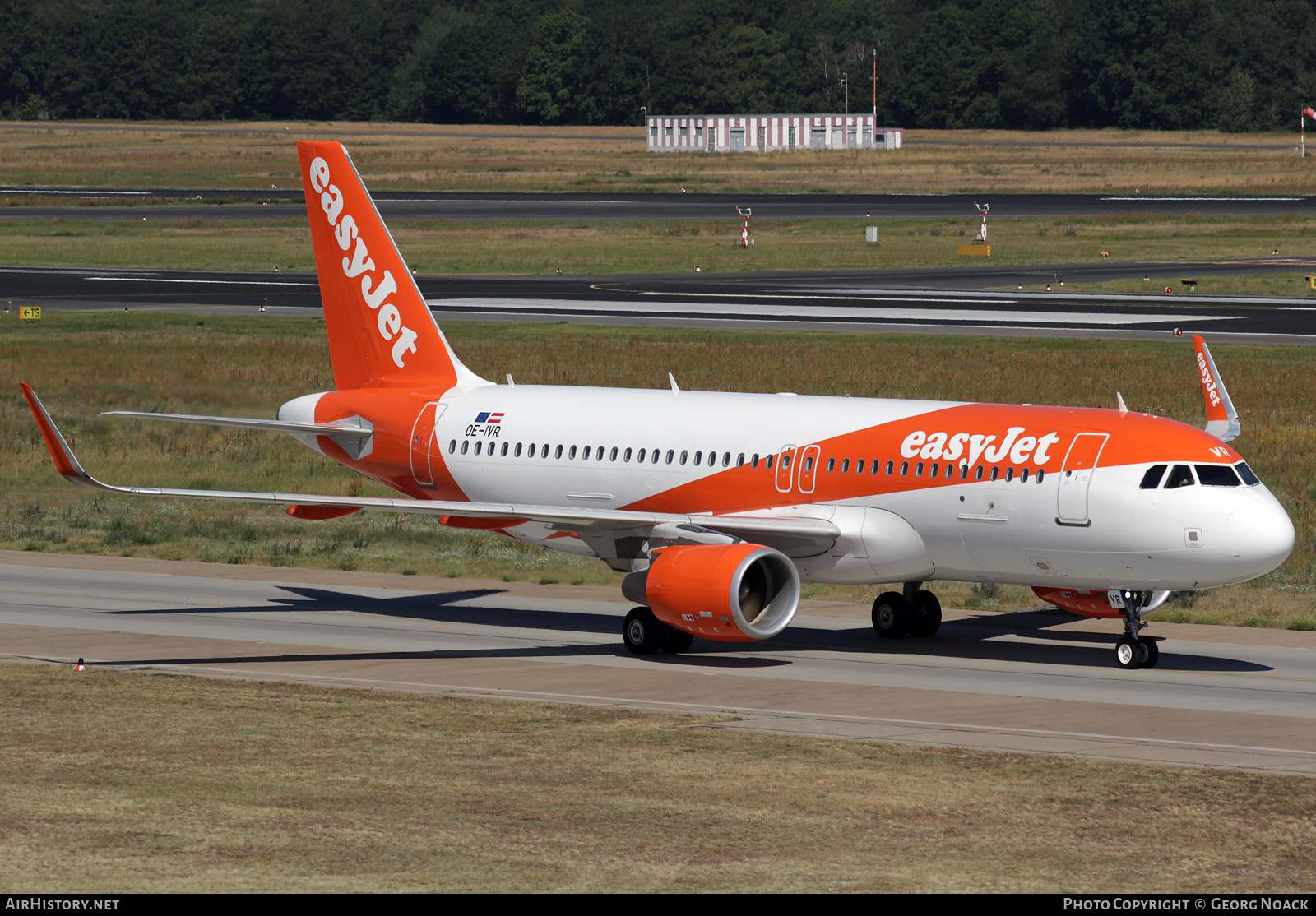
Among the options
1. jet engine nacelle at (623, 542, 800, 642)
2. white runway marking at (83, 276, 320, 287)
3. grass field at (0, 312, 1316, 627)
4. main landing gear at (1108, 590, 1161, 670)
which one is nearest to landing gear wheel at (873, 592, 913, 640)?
jet engine nacelle at (623, 542, 800, 642)

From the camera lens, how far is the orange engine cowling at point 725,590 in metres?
30.1

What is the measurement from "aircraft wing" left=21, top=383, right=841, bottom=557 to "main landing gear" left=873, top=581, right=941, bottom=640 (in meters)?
3.00

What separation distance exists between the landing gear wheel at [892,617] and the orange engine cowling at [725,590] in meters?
3.50

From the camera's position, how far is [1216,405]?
112ft

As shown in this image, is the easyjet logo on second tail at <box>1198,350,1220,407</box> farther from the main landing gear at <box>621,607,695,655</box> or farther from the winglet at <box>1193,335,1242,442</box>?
the main landing gear at <box>621,607,695,655</box>

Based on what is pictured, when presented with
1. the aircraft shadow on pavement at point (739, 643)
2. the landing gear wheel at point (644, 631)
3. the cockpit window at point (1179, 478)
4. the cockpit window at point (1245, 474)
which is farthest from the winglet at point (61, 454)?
the cockpit window at point (1245, 474)

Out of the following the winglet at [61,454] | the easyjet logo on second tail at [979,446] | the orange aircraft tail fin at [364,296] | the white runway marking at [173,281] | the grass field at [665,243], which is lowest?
the winglet at [61,454]

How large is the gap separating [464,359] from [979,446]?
42.2 metres

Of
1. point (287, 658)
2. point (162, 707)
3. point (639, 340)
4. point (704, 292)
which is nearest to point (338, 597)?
point (287, 658)

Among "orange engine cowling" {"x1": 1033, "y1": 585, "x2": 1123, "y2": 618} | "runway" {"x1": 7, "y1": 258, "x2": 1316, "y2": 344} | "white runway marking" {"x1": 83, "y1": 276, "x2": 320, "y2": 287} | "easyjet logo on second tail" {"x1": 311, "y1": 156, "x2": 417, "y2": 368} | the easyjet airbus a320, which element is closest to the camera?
the easyjet airbus a320

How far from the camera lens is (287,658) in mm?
31766

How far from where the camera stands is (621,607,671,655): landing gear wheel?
106ft

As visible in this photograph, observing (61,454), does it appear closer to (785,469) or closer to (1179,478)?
(785,469)

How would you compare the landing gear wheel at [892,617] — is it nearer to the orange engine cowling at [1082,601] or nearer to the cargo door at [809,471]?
the orange engine cowling at [1082,601]
